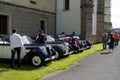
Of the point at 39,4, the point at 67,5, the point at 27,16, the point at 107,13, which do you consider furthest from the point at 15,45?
the point at 107,13

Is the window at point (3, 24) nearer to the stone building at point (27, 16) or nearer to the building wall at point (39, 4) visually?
the stone building at point (27, 16)

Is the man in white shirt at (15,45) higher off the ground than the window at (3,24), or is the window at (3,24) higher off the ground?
the window at (3,24)

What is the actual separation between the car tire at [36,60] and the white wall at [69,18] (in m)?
24.4

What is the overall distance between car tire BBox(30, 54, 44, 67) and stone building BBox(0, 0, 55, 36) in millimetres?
12864

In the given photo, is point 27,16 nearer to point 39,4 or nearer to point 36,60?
point 39,4

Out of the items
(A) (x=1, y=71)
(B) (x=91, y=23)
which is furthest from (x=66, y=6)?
(A) (x=1, y=71)

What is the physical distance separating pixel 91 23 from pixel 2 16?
14.6 m

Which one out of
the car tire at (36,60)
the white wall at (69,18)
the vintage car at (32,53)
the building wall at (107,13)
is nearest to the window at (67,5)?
the white wall at (69,18)

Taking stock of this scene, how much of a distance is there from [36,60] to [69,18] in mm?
25486

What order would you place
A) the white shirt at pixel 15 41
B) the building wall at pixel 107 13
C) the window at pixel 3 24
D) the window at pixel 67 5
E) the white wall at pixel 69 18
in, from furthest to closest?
the building wall at pixel 107 13
the window at pixel 67 5
the white wall at pixel 69 18
the window at pixel 3 24
the white shirt at pixel 15 41

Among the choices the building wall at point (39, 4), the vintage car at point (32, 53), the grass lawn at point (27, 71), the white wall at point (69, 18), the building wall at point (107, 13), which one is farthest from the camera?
the building wall at point (107, 13)

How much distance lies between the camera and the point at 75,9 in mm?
41438

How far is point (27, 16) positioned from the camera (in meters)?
33.7

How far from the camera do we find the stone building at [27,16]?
3014cm
